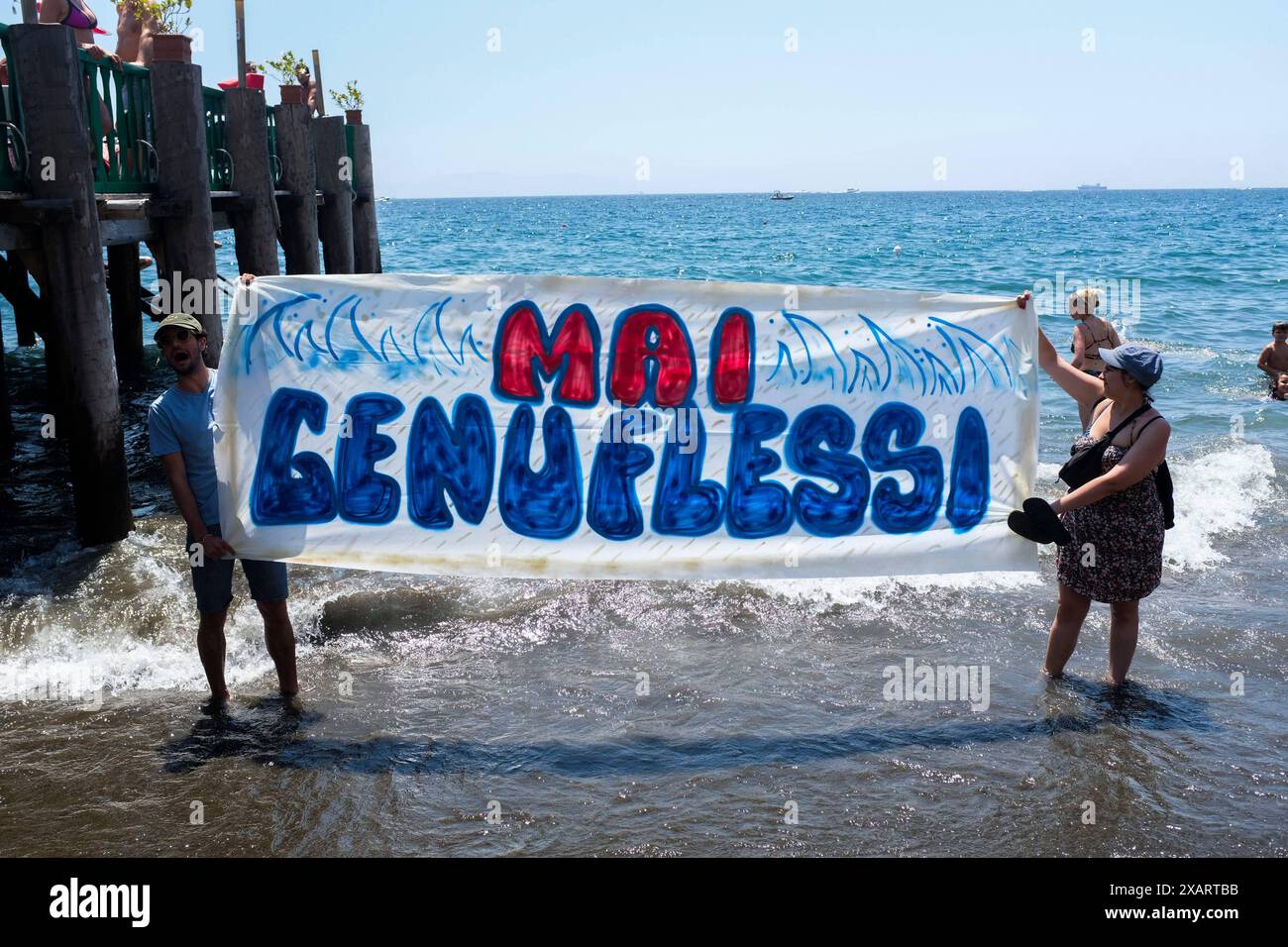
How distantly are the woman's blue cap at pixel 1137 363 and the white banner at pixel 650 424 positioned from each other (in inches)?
21.4

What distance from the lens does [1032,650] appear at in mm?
6109

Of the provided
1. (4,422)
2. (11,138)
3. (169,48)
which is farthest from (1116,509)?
(4,422)

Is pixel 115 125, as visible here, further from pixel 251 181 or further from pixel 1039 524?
pixel 1039 524

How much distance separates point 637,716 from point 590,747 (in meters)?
0.37

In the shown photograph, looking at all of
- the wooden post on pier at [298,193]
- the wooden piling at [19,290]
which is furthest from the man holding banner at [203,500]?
the wooden post on pier at [298,193]

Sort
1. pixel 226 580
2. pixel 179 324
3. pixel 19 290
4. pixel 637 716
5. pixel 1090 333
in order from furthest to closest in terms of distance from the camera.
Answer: pixel 19 290, pixel 1090 333, pixel 637 716, pixel 226 580, pixel 179 324

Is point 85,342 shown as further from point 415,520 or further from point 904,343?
point 904,343

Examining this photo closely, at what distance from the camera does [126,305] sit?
15.2 m

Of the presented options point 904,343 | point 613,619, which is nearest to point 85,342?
point 613,619

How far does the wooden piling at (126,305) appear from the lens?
15.0 m

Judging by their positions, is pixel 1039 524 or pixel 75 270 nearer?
pixel 1039 524

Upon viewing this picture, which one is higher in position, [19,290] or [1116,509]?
[19,290]
